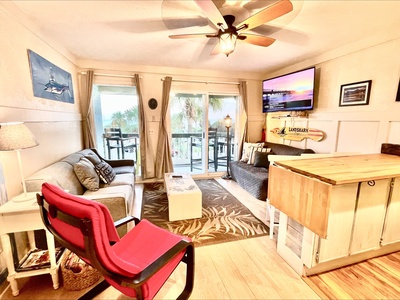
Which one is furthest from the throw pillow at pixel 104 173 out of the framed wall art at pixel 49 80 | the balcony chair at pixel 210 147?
the balcony chair at pixel 210 147

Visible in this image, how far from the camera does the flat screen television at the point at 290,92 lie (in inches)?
124

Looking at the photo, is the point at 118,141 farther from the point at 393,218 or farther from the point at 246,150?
the point at 393,218

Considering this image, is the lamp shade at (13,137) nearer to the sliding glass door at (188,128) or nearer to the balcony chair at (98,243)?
the balcony chair at (98,243)

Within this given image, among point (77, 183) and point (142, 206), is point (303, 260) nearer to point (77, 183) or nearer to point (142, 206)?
point (142, 206)

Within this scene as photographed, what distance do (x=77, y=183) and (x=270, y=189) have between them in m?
2.23

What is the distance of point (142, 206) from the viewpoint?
2.97m

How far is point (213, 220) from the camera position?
2.56m

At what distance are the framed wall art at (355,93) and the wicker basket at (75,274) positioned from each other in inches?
146

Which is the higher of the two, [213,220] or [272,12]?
[272,12]

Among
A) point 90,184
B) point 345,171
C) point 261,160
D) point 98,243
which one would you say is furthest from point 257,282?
point 261,160

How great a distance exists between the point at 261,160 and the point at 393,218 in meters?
2.07

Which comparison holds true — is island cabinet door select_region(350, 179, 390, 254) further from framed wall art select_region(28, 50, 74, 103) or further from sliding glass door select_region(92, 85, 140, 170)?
sliding glass door select_region(92, 85, 140, 170)

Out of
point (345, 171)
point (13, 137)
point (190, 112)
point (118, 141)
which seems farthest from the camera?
point (190, 112)

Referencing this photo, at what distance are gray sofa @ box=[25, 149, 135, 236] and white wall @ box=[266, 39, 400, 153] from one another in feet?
10.4
